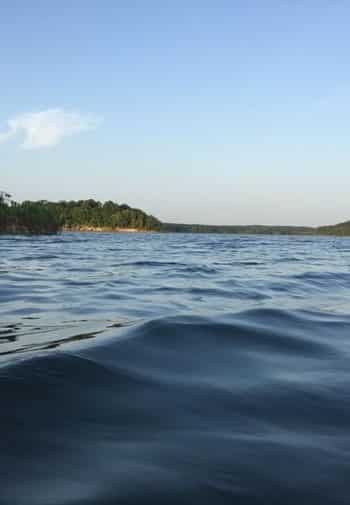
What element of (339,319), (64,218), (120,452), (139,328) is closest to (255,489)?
(120,452)

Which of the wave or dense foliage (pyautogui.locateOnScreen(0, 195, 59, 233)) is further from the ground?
dense foliage (pyautogui.locateOnScreen(0, 195, 59, 233))

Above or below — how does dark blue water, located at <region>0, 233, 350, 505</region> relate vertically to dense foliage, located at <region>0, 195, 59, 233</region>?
below

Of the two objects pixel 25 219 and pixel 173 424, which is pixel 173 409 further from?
pixel 25 219

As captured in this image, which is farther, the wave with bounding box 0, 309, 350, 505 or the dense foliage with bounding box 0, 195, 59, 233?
the dense foliage with bounding box 0, 195, 59, 233

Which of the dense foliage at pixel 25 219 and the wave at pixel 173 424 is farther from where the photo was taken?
the dense foliage at pixel 25 219

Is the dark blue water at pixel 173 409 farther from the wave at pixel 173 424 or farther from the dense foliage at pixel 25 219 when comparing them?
the dense foliage at pixel 25 219

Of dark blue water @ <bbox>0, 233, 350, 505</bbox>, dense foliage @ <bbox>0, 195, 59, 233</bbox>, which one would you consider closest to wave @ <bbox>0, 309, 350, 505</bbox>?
dark blue water @ <bbox>0, 233, 350, 505</bbox>

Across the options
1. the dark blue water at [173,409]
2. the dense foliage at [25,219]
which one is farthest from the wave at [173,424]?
the dense foliage at [25,219]

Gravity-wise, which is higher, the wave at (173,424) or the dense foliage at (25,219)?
the dense foliage at (25,219)

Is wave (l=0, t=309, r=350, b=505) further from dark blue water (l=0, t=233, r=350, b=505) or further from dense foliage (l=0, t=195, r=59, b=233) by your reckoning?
dense foliage (l=0, t=195, r=59, b=233)

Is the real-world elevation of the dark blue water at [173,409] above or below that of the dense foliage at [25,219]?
below

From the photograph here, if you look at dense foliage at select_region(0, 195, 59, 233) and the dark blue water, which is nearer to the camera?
the dark blue water

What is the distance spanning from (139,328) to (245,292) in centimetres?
548

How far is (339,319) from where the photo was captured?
741 cm
